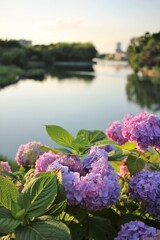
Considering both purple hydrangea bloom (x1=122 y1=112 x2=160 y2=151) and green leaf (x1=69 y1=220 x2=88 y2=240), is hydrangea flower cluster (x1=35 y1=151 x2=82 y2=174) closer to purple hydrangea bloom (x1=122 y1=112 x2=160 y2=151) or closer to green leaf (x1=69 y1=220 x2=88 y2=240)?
green leaf (x1=69 y1=220 x2=88 y2=240)

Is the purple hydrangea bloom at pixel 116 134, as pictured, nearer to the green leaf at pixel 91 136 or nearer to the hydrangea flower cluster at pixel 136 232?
the green leaf at pixel 91 136

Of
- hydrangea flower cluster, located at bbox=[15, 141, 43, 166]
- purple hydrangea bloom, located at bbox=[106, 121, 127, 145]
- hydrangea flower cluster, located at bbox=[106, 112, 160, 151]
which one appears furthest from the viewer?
hydrangea flower cluster, located at bbox=[15, 141, 43, 166]

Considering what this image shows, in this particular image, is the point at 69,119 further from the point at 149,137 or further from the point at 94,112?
the point at 149,137

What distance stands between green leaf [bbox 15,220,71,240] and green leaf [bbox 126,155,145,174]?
629 millimetres

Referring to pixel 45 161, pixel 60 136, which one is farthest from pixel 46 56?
pixel 45 161

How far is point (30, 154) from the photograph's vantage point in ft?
7.99

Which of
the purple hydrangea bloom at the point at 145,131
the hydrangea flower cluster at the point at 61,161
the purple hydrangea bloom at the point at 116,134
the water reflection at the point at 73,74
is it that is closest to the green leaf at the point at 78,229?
the hydrangea flower cluster at the point at 61,161

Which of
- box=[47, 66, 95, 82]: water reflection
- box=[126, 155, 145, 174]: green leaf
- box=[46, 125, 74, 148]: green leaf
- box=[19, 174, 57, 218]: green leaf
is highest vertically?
box=[47, 66, 95, 82]: water reflection

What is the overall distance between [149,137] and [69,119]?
14392 millimetres

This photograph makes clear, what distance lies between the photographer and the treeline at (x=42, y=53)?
5969 centimetres

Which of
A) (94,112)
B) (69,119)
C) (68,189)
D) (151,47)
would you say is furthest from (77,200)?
(151,47)

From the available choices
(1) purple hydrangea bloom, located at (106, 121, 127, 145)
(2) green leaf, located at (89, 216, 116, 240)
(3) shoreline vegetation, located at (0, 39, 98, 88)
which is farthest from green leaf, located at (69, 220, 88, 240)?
(3) shoreline vegetation, located at (0, 39, 98, 88)

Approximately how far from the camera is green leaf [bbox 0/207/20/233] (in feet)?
3.47

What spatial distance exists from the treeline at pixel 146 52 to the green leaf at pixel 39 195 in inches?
1795
